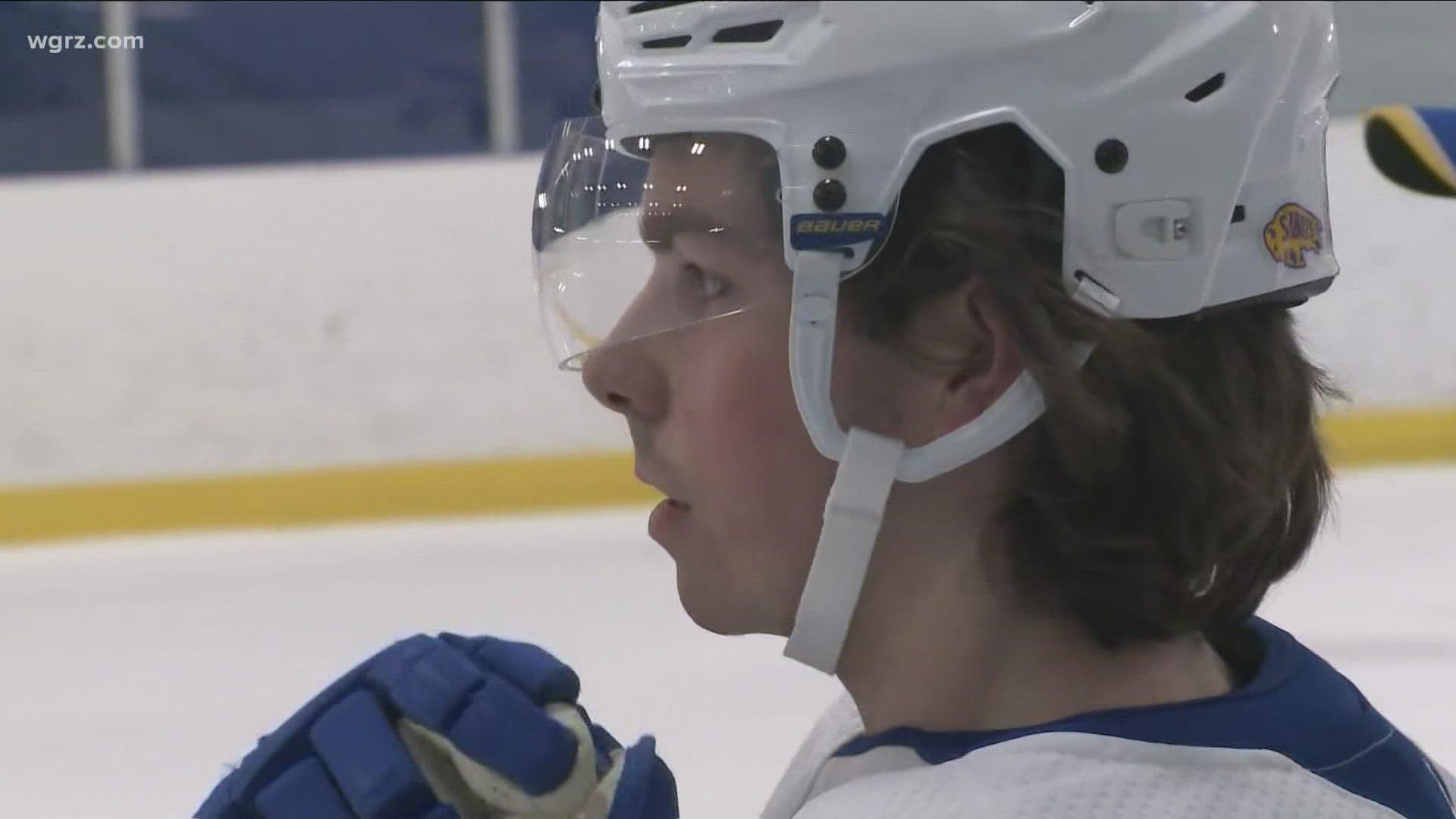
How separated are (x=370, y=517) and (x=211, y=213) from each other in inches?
27.6

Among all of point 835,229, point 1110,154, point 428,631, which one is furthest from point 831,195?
Answer: point 428,631

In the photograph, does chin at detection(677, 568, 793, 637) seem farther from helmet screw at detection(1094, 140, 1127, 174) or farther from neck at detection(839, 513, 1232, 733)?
helmet screw at detection(1094, 140, 1127, 174)

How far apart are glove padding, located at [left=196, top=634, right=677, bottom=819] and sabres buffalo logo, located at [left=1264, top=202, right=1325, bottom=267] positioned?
1.26ft

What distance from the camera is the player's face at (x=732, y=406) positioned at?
2.25 ft

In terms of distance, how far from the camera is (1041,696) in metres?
0.66

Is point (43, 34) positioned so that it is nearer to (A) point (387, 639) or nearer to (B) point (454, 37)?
(B) point (454, 37)

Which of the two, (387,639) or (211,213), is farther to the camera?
(211,213)

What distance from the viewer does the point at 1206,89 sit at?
2.10 feet

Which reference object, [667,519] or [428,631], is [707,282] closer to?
[667,519]

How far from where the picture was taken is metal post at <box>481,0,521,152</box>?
3.64 m

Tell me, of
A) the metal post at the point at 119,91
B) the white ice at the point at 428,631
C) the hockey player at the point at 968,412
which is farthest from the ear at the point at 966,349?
the metal post at the point at 119,91

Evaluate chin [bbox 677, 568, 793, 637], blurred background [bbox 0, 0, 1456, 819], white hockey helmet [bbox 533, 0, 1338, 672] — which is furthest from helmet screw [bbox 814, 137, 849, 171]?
blurred background [bbox 0, 0, 1456, 819]

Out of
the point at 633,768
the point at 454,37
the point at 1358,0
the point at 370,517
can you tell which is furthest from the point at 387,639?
the point at 1358,0

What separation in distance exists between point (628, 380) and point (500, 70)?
3.07 meters
